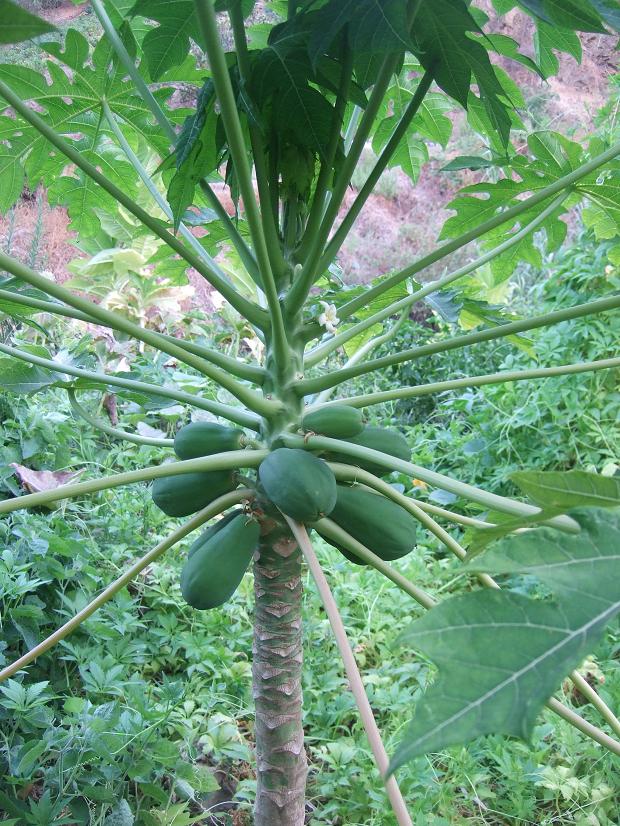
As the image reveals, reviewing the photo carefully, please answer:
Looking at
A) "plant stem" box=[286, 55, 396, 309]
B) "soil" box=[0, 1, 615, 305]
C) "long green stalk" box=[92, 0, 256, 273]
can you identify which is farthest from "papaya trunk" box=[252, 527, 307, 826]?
"soil" box=[0, 1, 615, 305]

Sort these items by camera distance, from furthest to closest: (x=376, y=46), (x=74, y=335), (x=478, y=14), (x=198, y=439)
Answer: (x=74, y=335)
(x=478, y=14)
(x=198, y=439)
(x=376, y=46)

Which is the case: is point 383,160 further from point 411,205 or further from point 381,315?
point 411,205

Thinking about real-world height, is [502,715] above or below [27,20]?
below

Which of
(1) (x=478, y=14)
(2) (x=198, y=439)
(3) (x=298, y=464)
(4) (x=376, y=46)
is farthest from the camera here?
(1) (x=478, y=14)

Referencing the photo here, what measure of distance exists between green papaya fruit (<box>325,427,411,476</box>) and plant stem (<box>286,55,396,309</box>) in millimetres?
215

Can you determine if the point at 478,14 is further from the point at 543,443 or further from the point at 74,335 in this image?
the point at 74,335

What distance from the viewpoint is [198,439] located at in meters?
1.03

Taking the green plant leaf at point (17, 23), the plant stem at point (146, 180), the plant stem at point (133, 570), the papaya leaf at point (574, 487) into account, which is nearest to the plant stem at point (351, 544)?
the plant stem at point (133, 570)

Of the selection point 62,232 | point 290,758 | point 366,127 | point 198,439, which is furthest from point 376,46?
point 62,232

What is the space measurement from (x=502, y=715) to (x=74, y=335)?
350cm

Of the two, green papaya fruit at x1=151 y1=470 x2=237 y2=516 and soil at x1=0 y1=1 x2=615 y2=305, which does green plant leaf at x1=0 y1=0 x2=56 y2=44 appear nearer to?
green papaya fruit at x1=151 y1=470 x2=237 y2=516

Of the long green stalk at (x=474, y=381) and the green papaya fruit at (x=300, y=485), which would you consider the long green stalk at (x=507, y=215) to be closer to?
the long green stalk at (x=474, y=381)

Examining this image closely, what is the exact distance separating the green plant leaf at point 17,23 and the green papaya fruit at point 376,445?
65cm

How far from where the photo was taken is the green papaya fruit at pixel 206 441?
1024mm
